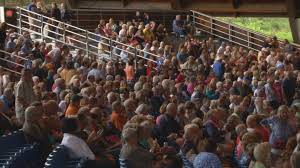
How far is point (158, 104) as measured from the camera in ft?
47.4

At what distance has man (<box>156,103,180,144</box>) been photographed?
11.1 metres

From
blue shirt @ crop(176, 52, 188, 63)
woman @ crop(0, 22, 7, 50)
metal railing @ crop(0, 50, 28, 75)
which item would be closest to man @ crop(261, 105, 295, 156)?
metal railing @ crop(0, 50, 28, 75)

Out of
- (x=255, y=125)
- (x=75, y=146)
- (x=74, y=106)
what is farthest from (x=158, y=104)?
(x=75, y=146)

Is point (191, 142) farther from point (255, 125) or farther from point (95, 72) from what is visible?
point (95, 72)

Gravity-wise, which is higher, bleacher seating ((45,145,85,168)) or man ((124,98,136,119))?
bleacher seating ((45,145,85,168))

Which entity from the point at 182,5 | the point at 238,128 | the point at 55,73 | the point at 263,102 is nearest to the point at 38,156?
the point at 238,128

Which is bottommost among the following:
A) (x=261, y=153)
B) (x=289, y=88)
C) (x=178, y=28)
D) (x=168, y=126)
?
(x=178, y=28)

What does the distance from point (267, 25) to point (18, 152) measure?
21.4 meters

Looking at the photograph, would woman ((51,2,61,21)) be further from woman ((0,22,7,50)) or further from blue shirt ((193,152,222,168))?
blue shirt ((193,152,222,168))

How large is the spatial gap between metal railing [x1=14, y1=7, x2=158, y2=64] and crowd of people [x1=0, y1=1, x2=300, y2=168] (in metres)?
0.20

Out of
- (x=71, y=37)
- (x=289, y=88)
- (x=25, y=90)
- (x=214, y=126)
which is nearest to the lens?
(x=214, y=126)

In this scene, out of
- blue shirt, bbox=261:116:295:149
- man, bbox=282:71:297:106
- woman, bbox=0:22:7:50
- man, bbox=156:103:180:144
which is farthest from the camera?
woman, bbox=0:22:7:50

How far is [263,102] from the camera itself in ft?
49.0

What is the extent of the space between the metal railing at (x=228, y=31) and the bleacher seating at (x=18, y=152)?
60.6ft
